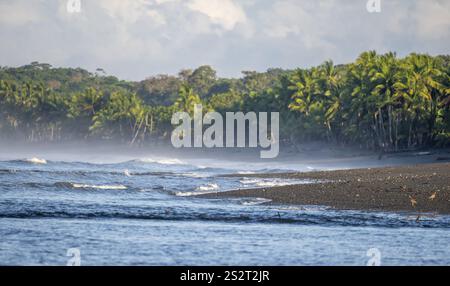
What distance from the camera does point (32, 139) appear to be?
12575cm

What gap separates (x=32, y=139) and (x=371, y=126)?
248 feet

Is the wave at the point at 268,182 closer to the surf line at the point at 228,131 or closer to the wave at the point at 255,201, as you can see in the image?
the wave at the point at 255,201

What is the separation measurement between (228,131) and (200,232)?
225 ft

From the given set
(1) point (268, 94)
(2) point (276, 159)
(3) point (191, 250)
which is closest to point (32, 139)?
(1) point (268, 94)

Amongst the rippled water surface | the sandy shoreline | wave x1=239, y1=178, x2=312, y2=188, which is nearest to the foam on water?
the rippled water surface

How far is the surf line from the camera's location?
78.2m

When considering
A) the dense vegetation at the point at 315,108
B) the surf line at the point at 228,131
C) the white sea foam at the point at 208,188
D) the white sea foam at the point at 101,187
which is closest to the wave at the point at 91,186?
the white sea foam at the point at 101,187

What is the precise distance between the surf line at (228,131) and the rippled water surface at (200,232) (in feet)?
151

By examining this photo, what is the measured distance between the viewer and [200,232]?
1938cm

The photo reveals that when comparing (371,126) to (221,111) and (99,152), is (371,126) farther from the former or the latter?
(99,152)

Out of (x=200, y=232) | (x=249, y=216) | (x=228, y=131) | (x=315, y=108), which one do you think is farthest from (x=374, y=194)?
(x=228, y=131)

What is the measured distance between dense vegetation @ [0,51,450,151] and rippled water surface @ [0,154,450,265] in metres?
34.7

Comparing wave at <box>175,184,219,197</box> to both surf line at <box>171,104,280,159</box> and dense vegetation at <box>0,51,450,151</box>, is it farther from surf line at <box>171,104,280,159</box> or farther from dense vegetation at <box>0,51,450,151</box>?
surf line at <box>171,104,280,159</box>
